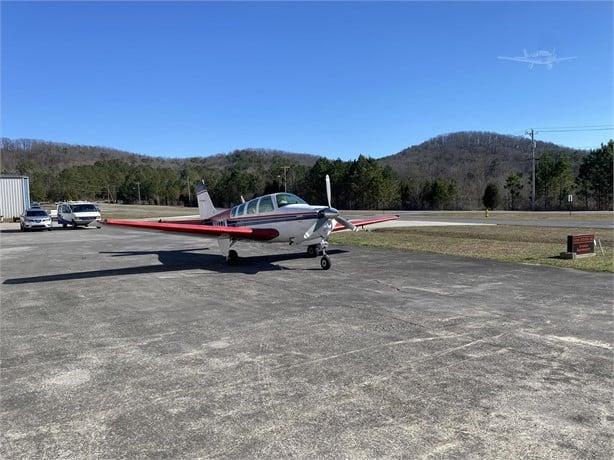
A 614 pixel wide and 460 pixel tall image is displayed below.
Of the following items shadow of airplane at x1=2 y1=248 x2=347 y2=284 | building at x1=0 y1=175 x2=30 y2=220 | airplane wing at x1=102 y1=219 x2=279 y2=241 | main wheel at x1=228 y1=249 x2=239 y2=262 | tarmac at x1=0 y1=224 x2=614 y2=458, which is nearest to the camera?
tarmac at x1=0 y1=224 x2=614 y2=458

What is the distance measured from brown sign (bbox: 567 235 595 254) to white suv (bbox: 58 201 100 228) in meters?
31.2

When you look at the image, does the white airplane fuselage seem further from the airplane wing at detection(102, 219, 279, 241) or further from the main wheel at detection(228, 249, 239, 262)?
the main wheel at detection(228, 249, 239, 262)

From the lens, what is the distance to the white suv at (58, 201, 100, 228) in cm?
3534

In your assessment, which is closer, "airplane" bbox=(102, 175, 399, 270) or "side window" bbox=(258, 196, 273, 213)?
"airplane" bbox=(102, 175, 399, 270)

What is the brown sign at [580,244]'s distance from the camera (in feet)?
50.3

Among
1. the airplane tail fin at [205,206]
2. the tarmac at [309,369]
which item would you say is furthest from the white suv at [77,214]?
the tarmac at [309,369]

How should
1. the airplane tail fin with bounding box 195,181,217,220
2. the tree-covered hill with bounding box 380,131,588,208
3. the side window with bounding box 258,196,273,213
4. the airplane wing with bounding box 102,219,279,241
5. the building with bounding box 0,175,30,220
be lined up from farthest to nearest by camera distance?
the tree-covered hill with bounding box 380,131,588,208 < the building with bounding box 0,175,30,220 < the airplane tail fin with bounding box 195,181,217,220 < the side window with bounding box 258,196,273,213 < the airplane wing with bounding box 102,219,279,241

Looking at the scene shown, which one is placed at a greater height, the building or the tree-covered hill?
the tree-covered hill

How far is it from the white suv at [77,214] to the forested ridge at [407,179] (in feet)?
180

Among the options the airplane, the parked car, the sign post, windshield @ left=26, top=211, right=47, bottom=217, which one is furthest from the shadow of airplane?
windshield @ left=26, top=211, right=47, bottom=217

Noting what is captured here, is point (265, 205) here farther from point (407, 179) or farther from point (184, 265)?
point (407, 179)

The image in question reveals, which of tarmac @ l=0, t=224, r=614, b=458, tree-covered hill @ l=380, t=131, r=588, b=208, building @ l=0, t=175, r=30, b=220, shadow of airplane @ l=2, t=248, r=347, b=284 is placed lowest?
tarmac @ l=0, t=224, r=614, b=458

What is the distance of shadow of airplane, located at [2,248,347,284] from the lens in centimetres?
1281

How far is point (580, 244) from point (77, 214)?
108 ft
